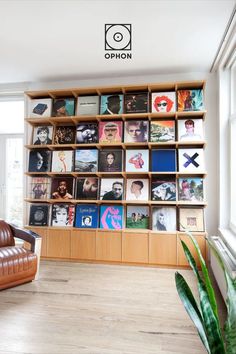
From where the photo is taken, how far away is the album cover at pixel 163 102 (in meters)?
3.64

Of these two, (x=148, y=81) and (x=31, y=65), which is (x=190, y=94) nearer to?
(x=148, y=81)

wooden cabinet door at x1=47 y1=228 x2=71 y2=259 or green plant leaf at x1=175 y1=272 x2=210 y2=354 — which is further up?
green plant leaf at x1=175 y1=272 x2=210 y2=354

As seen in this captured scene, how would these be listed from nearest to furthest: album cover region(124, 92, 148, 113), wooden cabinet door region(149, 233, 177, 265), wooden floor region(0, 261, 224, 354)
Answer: wooden floor region(0, 261, 224, 354) < wooden cabinet door region(149, 233, 177, 265) < album cover region(124, 92, 148, 113)

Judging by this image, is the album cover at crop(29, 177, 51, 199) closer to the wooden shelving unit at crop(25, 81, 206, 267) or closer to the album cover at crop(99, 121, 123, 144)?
the wooden shelving unit at crop(25, 81, 206, 267)

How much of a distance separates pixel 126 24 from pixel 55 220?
8.92 ft

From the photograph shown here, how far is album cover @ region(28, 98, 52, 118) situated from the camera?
13.1ft

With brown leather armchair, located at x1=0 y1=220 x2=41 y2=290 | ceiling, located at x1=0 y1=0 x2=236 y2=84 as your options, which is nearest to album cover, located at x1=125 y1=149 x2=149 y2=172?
ceiling, located at x1=0 y1=0 x2=236 y2=84

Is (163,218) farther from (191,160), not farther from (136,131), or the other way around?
(136,131)

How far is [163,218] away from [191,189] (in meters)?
0.55

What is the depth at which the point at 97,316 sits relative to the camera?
7.62 feet

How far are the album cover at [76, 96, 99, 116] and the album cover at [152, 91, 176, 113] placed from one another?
0.85 m

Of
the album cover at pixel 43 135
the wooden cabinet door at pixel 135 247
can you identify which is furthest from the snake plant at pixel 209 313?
the album cover at pixel 43 135

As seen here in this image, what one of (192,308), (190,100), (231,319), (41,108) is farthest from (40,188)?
(231,319)

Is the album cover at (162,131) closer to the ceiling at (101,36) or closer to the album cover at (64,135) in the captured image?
the ceiling at (101,36)
